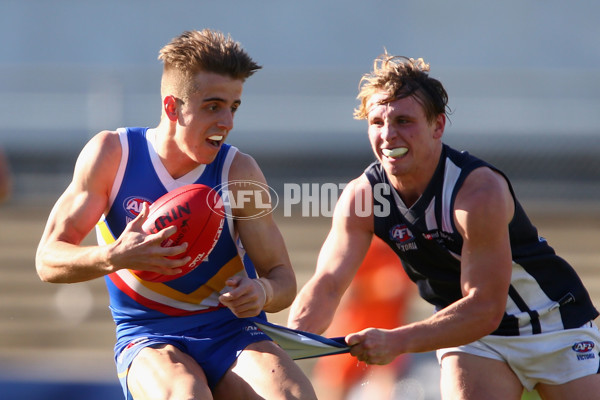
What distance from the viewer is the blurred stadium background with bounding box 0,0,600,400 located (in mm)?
11531

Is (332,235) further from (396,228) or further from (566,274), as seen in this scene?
(566,274)

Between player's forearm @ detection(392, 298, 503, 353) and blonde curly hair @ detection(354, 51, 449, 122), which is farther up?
blonde curly hair @ detection(354, 51, 449, 122)

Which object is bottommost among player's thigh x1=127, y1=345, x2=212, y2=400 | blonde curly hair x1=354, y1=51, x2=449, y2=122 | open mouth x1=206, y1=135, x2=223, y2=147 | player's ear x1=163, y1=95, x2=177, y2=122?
player's thigh x1=127, y1=345, x2=212, y2=400

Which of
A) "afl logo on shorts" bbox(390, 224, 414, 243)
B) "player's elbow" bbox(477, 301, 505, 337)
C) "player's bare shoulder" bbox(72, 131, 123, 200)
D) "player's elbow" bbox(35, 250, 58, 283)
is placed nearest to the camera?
"player's elbow" bbox(35, 250, 58, 283)

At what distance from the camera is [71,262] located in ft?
12.5

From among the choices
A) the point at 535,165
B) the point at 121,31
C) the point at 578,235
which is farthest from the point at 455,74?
the point at 121,31

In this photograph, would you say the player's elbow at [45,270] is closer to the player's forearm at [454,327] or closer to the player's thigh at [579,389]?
the player's forearm at [454,327]

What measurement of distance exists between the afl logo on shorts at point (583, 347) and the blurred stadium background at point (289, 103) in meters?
1.92

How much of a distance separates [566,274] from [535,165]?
33.2 feet

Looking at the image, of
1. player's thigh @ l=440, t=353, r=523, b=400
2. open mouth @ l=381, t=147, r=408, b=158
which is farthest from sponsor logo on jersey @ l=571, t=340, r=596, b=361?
open mouth @ l=381, t=147, r=408, b=158

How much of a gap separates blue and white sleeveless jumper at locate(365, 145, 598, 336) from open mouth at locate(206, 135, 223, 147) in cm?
94

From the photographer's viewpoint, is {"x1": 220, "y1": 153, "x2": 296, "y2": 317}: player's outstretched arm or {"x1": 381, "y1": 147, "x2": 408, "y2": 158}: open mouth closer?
{"x1": 220, "y1": 153, "x2": 296, "y2": 317}: player's outstretched arm

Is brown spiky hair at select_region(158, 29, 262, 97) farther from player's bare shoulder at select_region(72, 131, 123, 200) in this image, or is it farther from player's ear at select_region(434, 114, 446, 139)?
player's ear at select_region(434, 114, 446, 139)

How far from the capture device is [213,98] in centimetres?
405
